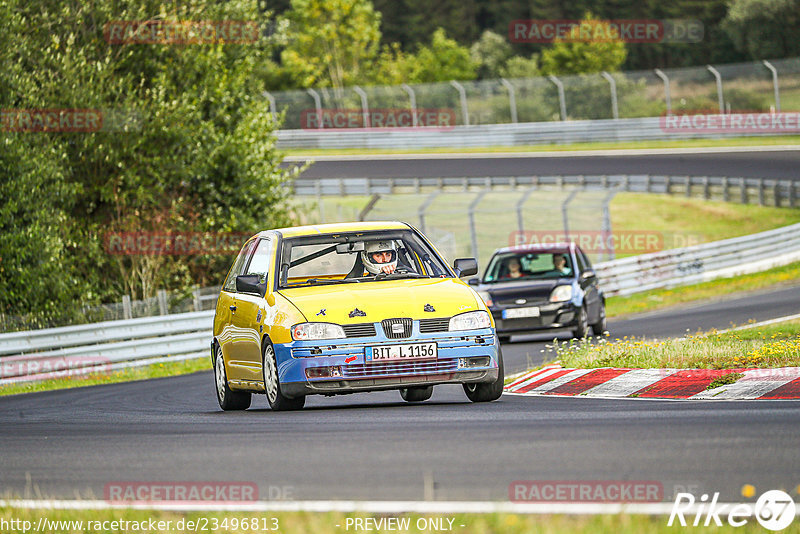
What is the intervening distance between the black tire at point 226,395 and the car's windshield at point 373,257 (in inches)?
41.9

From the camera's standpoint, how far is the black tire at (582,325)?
20000mm

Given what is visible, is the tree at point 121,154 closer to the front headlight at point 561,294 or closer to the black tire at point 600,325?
the front headlight at point 561,294

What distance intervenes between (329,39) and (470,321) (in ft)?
228

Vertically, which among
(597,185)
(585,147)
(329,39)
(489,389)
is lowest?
(597,185)

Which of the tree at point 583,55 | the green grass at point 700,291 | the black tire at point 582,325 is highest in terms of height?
the tree at point 583,55

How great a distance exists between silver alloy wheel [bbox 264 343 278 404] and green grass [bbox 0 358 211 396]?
8.88 meters

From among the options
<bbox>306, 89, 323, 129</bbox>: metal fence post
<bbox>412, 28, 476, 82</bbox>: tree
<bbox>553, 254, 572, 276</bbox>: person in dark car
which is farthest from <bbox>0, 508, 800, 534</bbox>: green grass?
<bbox>412, 28, 476, 82</bbox>: tree

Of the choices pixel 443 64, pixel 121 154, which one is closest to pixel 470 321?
pixel 121 154

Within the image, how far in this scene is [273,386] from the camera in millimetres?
10625

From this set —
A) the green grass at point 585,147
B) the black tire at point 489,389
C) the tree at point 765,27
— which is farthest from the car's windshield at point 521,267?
the tree at point 765,27

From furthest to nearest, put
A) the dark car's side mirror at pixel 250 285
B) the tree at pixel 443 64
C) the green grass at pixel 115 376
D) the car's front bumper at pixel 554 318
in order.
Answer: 1. the tree at pixel 443 64
2. the car's front bumper at pixel 554 318
3. the green grass at pixel 115 376
4. the dark car's side mirror at pixel 250 285

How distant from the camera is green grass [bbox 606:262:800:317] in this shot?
27766 millimetres

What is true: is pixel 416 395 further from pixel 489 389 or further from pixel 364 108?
pixel 364 108

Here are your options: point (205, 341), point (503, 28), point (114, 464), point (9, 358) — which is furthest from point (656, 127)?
point (503, 28)
